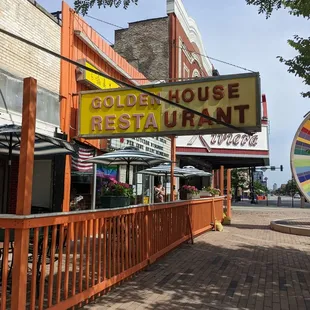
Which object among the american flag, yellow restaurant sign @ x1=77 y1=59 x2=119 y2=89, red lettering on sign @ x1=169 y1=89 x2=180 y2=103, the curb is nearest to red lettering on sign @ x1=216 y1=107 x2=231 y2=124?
red lettering on sign @ x1=169 y1=89 x2=180 y2=103

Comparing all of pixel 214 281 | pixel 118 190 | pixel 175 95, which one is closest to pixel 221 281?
pixel 214 281

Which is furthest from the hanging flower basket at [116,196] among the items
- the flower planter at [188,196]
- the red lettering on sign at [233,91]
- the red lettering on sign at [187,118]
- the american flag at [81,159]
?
the flower planter at [188,196]

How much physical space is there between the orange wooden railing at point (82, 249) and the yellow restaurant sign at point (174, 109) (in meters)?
1.92

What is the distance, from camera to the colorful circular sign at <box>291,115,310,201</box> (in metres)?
13.4

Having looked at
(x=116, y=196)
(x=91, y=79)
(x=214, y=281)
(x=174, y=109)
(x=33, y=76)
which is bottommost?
(x=214, y=281)

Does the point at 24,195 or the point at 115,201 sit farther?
the point at 115,201

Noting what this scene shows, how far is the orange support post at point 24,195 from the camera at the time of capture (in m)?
3.47

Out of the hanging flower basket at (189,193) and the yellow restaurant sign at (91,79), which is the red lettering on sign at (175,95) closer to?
the yellow restaurant sign at (91,79)

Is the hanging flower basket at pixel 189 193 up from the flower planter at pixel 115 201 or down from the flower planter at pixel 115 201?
up

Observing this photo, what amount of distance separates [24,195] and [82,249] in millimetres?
1363

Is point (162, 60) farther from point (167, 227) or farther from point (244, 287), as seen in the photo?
point (244, 287)

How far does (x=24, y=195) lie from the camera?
3561mm

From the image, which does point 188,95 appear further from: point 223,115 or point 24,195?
point 24,195

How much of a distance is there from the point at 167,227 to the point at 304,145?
7478mm
